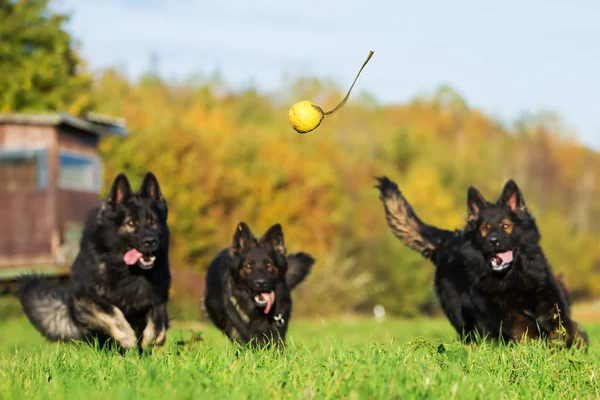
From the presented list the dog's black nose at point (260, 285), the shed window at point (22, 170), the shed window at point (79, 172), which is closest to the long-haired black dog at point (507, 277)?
the dog's black nose at point (260, 285)

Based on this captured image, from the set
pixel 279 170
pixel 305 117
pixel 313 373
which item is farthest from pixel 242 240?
pixel 279 170

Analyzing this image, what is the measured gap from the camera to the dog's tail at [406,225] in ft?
34.1

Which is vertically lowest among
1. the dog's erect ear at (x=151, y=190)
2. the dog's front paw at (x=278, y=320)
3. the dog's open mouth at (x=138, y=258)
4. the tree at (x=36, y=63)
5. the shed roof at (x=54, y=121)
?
the dog's front paw at (x=278, y=320)

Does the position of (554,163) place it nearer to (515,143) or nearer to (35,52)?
(515,143)

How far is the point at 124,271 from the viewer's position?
8.63 meters

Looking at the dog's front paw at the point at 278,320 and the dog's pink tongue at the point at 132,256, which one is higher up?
the dog's pink tongue at the point at 132,256

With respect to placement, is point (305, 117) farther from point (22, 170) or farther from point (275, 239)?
point (22, 170)

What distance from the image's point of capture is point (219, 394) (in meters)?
4.47

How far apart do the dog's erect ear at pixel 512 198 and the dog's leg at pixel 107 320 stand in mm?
4128

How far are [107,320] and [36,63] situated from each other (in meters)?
26.0

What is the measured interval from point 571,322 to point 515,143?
300 feet

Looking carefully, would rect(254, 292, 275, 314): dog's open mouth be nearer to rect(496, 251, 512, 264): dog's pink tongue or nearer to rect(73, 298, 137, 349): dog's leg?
rect(73, 298, 137, 349): dog's leg

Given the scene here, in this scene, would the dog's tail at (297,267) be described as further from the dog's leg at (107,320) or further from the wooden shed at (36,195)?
the wooden shed at (36,195)

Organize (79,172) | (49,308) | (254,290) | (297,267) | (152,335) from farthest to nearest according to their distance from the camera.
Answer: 1. (79,172)
2. (297,267)
3. (49,308)
4. (254,290)
5. (152,335)
